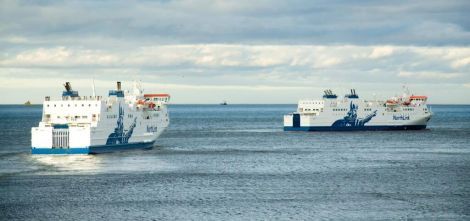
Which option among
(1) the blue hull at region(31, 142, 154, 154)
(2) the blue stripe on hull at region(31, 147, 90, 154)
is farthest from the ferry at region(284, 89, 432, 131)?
(2) the blue stripe on hull at region(31, 147, 90, 154)

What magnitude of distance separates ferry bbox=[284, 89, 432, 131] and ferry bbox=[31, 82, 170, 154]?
5524 centimetres

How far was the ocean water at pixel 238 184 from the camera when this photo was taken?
154 feet

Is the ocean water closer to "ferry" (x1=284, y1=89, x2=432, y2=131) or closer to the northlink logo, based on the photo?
"ferry" (x1=284, y1=89, x2=432, y2=131)

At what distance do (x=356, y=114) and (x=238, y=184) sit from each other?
8247 cm

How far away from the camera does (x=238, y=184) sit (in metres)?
60.7

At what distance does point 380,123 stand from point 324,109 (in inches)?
518

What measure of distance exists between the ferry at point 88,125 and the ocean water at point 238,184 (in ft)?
4.06

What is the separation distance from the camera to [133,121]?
85.8 m

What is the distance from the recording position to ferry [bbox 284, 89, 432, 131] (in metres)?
138

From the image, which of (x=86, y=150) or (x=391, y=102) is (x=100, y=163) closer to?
(x=86, y=150)

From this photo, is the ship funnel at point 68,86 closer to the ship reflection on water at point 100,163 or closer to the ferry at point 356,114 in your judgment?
the ship reflection on water at point 100,163

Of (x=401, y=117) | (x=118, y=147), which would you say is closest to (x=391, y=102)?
(x=401, y=117)

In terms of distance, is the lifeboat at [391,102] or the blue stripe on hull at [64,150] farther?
the lifeboat at [391,102]

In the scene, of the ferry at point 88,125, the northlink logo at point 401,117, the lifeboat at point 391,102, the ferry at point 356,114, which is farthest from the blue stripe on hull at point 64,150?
the northlink logo at point 401,117
